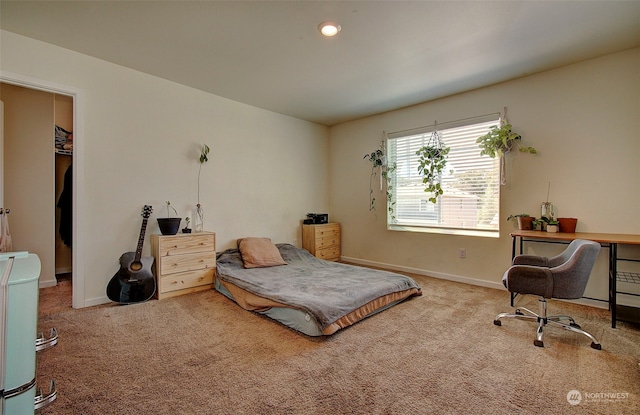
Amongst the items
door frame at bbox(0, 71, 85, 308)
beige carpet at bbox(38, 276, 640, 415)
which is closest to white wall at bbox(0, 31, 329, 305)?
door frame at bbox(0, 71, 85, 308)

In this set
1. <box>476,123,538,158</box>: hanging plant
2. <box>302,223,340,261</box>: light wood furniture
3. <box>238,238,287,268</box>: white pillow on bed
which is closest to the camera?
<box>476,123,538,158</box>: hanging plant

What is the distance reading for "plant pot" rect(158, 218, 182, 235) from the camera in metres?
3.23

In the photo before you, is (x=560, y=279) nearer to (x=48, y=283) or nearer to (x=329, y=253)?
(x=329, y=253)

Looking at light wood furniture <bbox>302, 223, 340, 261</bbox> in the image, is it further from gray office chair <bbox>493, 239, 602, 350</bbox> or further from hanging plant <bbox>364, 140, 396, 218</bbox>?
gray office chair <bbox>493, 239, 602, 350</bbox>

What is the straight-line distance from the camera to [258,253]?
3.89m

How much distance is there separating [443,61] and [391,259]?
2871 millimetres

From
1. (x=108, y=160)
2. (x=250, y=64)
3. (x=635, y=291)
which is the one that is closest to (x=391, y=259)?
(x=635, y=291)

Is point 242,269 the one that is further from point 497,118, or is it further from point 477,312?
point 497,118

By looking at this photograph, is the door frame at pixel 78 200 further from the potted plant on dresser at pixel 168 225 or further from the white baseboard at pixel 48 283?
the white baseboard at pixel 48 283

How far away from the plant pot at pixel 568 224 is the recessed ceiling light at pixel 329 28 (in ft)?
9.82

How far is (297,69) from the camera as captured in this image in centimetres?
319

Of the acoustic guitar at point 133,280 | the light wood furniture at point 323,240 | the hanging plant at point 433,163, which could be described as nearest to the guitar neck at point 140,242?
the acoustic guitar at point 133,280

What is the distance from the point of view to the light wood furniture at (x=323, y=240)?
16.1ft

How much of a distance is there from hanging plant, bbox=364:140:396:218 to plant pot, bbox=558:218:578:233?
7.00ft
